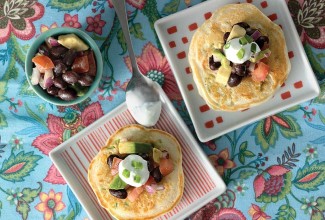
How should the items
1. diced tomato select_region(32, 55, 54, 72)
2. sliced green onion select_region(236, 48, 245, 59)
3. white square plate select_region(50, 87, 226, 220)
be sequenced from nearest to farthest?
sliced green onion select_region(236, 48, 245, 59) → diced tomato select_region(32, 55, 54, 72) → white square plate select_region(50, 87, 226, 220)

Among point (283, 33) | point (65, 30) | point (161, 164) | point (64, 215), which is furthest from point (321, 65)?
point (64, 215)

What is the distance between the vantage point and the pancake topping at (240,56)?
1.80 metres

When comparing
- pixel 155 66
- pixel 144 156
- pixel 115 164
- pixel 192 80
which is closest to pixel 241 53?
pixel 192 80

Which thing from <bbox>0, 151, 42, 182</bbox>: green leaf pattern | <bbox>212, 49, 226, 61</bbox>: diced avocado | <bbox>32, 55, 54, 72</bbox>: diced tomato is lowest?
<bbox>0, 151, 42, 182</bbox>: green leaf pattern

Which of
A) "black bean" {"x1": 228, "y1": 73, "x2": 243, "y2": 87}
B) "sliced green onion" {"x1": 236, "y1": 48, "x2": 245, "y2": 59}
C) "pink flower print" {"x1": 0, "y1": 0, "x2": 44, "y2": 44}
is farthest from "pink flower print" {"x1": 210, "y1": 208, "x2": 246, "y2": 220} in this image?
"pink flower print" {"x1": 0, "y1": 0, "x2": 44, "y2": 44}

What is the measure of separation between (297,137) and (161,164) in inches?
22.3

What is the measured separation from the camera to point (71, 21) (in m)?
2.08

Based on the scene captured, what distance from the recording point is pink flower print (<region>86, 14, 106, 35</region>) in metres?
2.07

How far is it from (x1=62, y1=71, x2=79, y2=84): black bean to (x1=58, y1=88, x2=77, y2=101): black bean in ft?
0.15

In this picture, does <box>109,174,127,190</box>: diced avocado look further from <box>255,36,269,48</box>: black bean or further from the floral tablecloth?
<box>255,36,269,48</box>: black bean

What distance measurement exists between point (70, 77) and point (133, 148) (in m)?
0.35

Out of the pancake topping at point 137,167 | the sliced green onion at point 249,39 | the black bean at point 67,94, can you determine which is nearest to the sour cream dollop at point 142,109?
the pancake topping at point 137,167

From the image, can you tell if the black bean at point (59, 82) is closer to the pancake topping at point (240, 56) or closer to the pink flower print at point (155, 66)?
the pink flower print at point (155, 66)

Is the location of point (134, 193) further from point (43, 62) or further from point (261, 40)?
point (261, 40)
